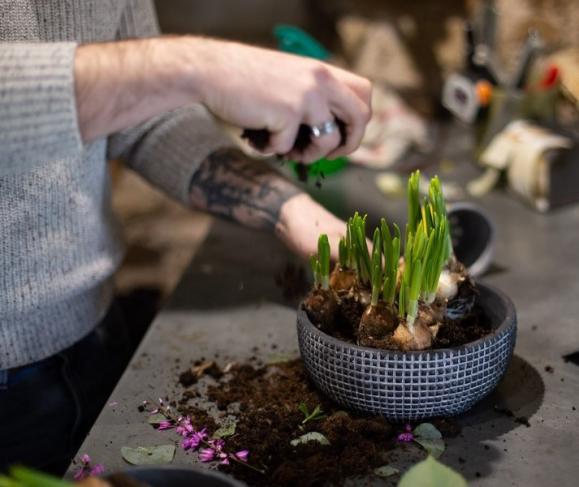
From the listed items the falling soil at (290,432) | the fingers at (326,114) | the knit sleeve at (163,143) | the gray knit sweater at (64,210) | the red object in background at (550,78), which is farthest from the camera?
the red object in background at (550,78)

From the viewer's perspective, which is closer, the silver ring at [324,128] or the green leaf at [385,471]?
the green leaf at [385,471]

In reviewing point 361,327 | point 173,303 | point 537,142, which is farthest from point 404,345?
point 537,142

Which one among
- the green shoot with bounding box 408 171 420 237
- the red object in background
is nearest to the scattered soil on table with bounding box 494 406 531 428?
the green shoot with bounding box 408 171 420 237

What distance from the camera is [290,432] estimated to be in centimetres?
83

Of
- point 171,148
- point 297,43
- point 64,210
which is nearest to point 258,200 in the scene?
point 171,148

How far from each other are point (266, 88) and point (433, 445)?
16.7 inches

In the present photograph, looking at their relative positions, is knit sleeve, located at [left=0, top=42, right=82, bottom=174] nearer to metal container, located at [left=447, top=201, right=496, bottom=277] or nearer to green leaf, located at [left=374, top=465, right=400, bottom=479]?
green leaf, located at [left=374, top=465, right=400, bottom=479]

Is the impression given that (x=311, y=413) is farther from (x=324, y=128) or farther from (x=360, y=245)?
(x=324, y=128)

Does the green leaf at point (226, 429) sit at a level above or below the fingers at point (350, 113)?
below

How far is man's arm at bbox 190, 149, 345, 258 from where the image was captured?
3.60 feet

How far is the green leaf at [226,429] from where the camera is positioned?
0.84 metres

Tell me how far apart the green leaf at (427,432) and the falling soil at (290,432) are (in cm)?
2

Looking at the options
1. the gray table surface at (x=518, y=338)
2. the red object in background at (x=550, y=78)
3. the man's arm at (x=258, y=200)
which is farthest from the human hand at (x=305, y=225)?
the red object in background at (x=550, y=78)

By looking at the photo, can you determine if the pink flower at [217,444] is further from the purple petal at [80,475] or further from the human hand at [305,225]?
the human hand at [305,225]
